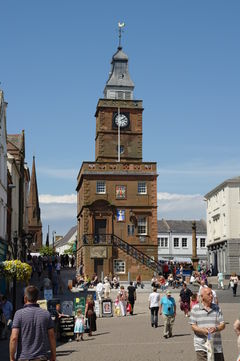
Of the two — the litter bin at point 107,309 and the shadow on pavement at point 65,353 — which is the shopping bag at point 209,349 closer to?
the shadow on pavement at point 65,353

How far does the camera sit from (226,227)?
6319 cm

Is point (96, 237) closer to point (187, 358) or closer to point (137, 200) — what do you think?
point (137, 200)

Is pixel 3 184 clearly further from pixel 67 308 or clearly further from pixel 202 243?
pixel 202 243

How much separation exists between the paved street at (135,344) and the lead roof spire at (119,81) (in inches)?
1903

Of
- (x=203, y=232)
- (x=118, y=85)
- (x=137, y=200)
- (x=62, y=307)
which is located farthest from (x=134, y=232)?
(x=203, y=232)

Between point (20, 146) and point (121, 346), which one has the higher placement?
point (20, 146)

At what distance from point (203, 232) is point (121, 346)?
88023 millimetres

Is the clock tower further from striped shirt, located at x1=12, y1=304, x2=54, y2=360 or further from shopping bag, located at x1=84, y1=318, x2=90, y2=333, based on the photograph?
striped shirt, located at x1=12, y1=304, x2=54, y2=360

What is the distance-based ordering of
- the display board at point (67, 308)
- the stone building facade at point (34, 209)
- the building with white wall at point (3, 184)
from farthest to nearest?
the stone building facade at point (34, 209) < the building with white wall at point (3, 184) < the display board at point (67, 308)

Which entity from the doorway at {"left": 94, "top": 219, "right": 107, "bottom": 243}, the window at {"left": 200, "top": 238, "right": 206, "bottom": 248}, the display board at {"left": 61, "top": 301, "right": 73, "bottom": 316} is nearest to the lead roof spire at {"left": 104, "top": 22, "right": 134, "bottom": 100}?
the doorway at {"left": 94, "top": 219, "right": 107, "bottom": 243}

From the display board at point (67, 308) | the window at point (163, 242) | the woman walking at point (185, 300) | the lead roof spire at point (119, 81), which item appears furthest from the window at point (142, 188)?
the window at point (163, 242)

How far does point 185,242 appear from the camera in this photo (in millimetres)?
99312

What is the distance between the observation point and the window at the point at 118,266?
179 ft

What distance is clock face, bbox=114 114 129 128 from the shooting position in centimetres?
6619
